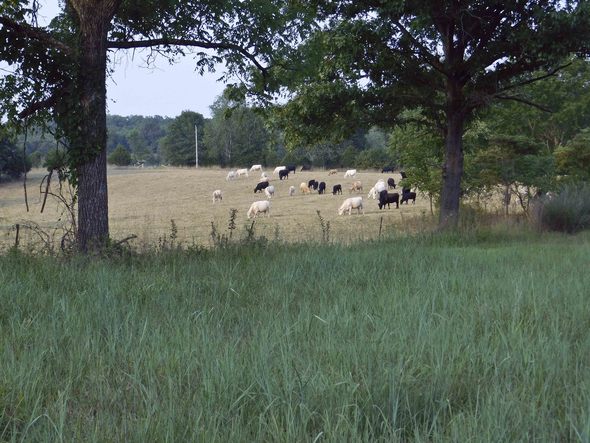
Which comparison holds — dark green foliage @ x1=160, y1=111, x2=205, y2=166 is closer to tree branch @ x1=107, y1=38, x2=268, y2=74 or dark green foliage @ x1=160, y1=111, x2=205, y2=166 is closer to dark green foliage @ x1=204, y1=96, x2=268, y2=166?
dark green foliage @ x1=204, y1=96, x2=268, y2=166

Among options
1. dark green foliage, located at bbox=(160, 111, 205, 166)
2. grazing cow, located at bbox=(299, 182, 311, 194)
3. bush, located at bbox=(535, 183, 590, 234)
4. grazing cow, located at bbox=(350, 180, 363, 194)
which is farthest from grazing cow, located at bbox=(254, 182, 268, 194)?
dark green foliage, located at bbox=(160, 111, 205, 166)

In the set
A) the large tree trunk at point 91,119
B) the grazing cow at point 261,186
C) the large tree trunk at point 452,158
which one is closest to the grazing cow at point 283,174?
the grazing cow at point 261,186

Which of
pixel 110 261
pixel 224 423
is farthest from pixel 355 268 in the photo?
pixel 224 423

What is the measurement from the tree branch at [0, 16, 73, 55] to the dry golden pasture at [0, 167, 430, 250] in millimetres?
11015

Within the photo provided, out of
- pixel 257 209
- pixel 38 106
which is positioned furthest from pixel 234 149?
pixel 38 106

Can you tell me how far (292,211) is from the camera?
36.7 meters

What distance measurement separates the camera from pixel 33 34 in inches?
387

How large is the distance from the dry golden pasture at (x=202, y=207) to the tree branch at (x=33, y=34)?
434 inches

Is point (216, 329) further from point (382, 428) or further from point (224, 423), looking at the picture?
point (382, 428)

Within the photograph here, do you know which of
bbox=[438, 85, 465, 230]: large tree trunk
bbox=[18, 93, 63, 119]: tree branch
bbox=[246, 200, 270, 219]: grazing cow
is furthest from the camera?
bbox=[246, 200, 270, 219]: grazing cow

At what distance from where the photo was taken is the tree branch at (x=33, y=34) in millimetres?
9672

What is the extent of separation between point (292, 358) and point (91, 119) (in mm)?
7215

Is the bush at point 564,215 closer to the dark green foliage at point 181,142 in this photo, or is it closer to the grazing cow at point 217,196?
the grazing cow at point 217,196

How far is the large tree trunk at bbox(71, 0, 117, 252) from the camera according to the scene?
382 inches
